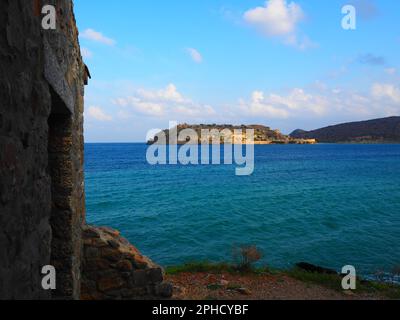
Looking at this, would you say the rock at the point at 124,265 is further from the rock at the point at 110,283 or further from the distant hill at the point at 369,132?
the distant hill at the point at 369,132

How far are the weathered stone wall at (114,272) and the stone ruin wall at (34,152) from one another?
1.18m

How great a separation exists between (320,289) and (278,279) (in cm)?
116

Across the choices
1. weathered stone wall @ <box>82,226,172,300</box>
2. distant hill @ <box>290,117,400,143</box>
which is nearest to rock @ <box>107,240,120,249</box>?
weathered stone wall @ <box>82,226,172,300</box>

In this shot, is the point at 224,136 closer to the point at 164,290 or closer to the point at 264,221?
the point at 264,221

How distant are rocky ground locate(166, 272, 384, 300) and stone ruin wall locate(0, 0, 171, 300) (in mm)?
4291

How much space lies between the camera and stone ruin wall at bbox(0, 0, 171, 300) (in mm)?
1897

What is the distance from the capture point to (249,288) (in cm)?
875

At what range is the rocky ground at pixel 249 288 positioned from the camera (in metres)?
8.07

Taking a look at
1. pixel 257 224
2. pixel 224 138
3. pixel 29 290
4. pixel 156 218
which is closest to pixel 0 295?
pixel 29 290

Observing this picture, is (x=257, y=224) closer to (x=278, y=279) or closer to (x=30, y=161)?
(x=278, y=279)

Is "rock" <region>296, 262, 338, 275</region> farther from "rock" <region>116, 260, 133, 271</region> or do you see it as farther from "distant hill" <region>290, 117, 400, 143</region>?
"distant hill" <region>290, 117, 400, 143</region>

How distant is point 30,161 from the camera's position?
2.35m

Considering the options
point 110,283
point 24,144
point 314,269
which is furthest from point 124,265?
point 314,269

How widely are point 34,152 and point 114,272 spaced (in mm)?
3957
